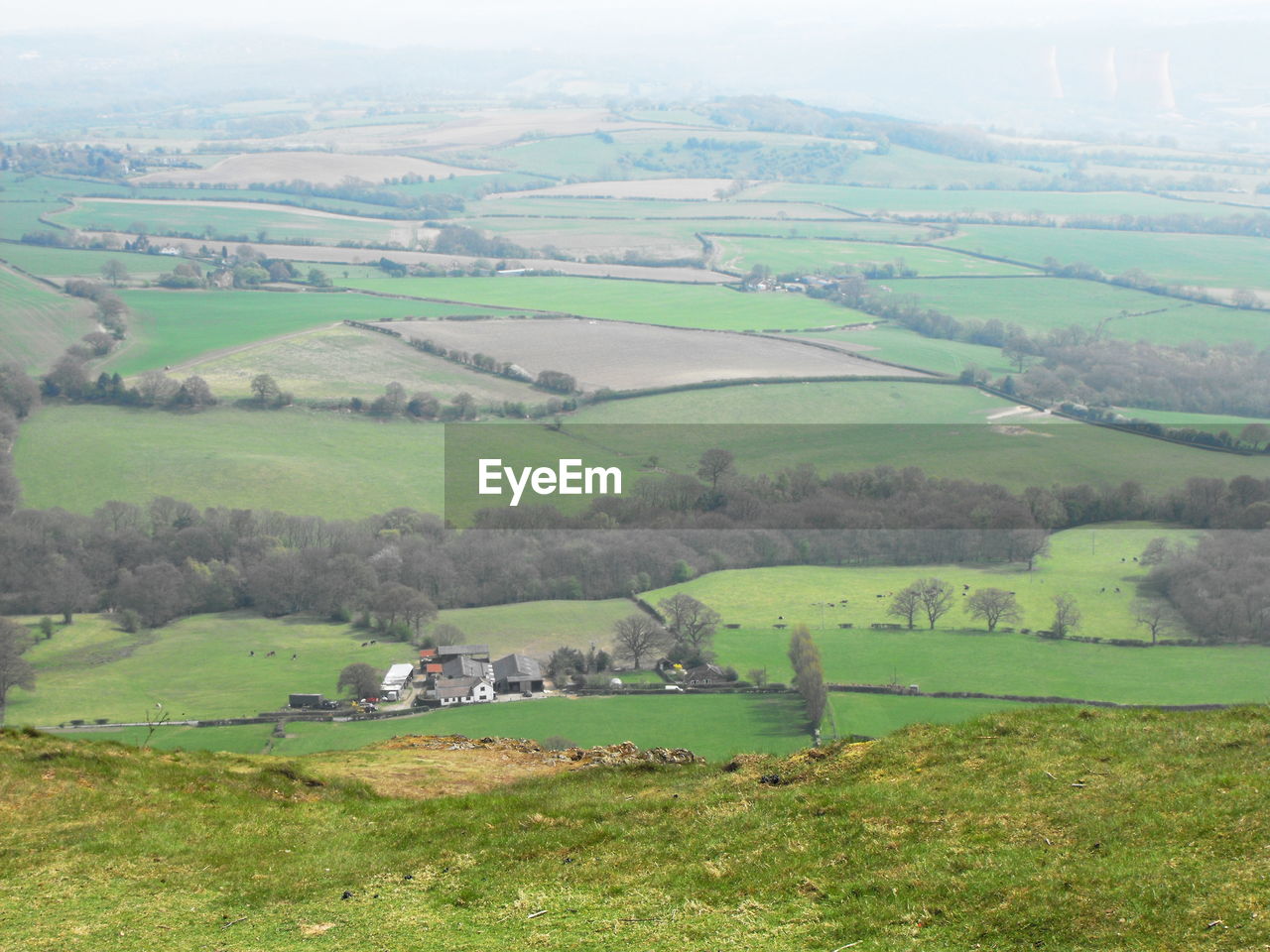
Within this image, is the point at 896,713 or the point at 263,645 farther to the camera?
the point at 263,645

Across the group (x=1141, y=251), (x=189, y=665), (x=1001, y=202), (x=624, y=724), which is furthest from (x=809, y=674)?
(x=1001, y=202)

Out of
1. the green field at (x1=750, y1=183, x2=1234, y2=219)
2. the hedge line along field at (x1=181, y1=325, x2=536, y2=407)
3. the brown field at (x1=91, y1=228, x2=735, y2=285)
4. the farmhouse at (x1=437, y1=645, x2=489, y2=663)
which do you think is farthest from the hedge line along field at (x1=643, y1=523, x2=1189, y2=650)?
the green field at (x1=750, y1=183, x2=1234, y2=219)

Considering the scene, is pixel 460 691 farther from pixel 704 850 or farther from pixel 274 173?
pixel 274 173

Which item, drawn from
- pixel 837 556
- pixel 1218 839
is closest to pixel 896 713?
pixel 837 556

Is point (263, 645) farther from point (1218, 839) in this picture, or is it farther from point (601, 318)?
point (601, 318)

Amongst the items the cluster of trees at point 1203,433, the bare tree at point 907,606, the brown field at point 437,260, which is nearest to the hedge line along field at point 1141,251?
the brown field at point 437,260
